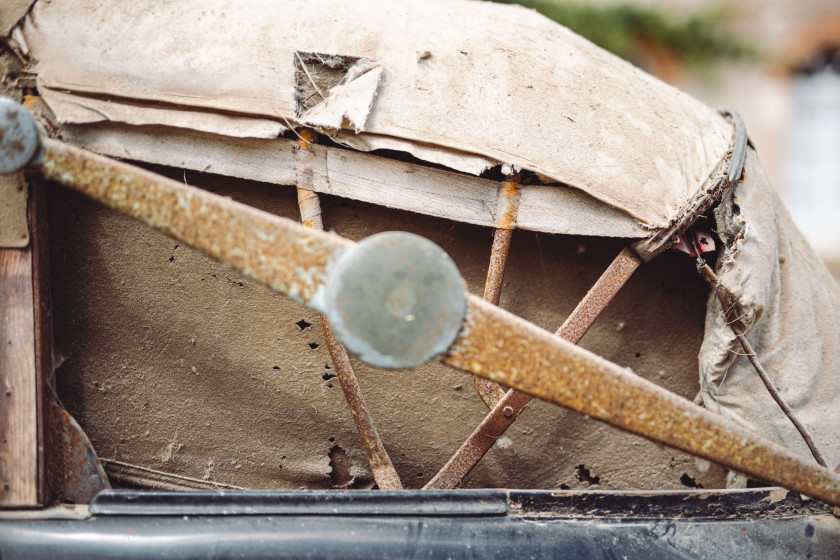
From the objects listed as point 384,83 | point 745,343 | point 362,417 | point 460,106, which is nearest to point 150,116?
point 384,83

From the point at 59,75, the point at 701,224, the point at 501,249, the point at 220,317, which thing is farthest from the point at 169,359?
the point at 701,224

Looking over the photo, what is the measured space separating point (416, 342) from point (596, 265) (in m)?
0.62

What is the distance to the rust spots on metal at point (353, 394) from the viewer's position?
1132 millimetres

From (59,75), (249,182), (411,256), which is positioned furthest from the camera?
(249,182)

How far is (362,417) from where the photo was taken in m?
1.14

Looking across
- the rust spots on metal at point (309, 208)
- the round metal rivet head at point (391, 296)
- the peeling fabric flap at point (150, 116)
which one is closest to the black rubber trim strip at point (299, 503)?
the round metal rivet head at point (391, 296)

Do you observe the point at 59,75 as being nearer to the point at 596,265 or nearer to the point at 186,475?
the point at 186,475

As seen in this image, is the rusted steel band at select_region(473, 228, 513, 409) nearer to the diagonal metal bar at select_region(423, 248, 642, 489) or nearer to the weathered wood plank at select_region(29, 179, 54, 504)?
the diagonal metal bar at select_region(423, 248, 642, 489)

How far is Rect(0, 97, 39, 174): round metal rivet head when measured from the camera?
31.0 inches

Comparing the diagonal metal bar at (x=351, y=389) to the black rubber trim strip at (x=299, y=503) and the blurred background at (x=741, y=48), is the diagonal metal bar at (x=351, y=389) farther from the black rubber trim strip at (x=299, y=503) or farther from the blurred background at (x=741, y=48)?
the blurred background at (x=741, y=48)

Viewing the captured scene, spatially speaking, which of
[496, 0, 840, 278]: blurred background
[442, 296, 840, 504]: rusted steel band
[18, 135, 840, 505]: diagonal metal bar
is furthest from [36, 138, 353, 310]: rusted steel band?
[496, 0, 840, 278]: blurred background

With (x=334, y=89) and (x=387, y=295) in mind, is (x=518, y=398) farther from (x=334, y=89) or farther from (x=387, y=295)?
(x=334, y=89)

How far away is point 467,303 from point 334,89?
510 mm

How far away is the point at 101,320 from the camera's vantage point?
119 centimetres
